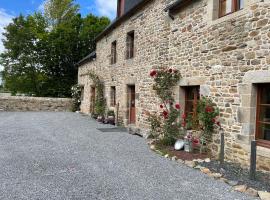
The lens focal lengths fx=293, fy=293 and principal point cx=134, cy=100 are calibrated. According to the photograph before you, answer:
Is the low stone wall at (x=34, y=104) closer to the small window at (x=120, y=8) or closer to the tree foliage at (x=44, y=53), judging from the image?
the tree foliage at (x=44, y=53)

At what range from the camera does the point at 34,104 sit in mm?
21609

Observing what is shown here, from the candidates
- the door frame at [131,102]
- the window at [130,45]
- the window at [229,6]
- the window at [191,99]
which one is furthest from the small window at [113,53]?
the window at [229,6]

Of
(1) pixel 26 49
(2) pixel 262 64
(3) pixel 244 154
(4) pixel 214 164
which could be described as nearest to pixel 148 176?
(4) pixel 214 164

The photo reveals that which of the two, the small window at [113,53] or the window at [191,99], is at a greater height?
the small window at [113,53]

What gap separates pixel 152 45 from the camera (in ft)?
34.1

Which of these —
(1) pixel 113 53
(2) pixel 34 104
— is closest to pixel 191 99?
(1) pixel 113 53

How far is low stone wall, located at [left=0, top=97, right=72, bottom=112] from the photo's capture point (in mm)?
20859

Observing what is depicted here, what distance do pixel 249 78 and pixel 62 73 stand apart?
2474cm

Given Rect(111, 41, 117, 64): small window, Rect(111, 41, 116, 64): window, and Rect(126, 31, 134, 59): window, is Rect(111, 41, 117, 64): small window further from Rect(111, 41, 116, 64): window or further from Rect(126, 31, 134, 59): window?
Rect(126, 31, 134, 59): window

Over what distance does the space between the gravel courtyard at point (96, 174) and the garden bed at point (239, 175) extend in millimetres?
349

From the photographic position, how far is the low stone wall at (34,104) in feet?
68.4

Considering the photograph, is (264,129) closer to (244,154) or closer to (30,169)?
(244,154)

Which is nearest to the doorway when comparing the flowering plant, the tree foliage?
the flowering plant

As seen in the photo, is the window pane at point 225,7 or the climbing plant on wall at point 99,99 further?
the climbing plant on wall at point 99,99
